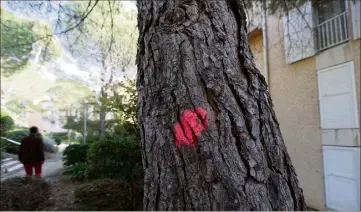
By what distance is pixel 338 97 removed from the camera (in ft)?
24.0

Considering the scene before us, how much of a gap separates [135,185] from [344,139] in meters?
4.53

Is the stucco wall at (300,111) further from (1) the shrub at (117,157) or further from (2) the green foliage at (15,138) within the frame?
(2) the green foliage at (15,138)

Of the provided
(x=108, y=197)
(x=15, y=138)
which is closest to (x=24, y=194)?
(x=108, y=197)

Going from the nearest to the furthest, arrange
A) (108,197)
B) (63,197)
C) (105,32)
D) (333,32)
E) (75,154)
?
(108,197)
(105,32)
(63,197)
(333,32)
(75,154)

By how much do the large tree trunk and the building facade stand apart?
5.10m

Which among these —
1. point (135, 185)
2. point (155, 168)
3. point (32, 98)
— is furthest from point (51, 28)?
point (32, 98)

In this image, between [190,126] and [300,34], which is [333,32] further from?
[190,126]

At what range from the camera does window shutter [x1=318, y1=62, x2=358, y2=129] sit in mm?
6953

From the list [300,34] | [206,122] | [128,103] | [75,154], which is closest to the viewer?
[206,122]

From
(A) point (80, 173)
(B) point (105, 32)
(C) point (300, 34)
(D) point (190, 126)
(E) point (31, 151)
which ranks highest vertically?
(C) point (300, 34)

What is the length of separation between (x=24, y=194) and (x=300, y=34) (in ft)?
23.7

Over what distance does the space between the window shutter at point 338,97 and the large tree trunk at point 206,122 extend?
6281 mm

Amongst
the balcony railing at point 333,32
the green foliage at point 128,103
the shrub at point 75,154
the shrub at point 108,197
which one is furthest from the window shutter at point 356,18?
the shrub at point 75,154

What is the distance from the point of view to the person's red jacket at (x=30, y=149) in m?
8.03
